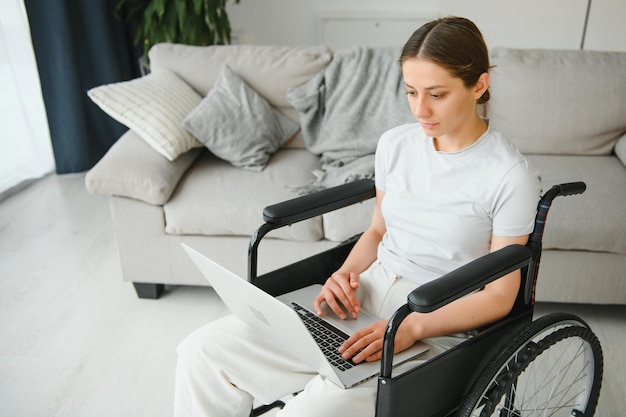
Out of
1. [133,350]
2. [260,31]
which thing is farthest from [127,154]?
[260,31]

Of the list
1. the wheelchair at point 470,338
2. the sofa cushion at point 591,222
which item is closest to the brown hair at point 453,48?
the wheelchair at point 470,338

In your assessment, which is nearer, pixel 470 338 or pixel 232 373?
pixel 470 338

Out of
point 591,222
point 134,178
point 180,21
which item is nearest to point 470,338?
point 591,222

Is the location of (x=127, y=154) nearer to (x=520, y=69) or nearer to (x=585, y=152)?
(x=520, y=69)

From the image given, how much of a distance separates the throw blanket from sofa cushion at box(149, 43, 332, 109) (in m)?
0.05

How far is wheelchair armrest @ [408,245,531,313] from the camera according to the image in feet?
3.10

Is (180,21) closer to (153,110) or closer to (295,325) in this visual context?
(153,110)

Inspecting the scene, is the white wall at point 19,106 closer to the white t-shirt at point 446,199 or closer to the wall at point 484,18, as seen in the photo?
the wall at point 484,18

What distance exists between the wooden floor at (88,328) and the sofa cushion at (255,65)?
0.77 meters

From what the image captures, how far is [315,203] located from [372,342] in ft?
1.15

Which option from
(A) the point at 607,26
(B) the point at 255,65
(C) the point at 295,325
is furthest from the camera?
(A) the point at 607,26

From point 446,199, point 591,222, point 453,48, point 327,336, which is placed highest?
point 453,48

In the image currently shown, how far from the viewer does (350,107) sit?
88.6 inches

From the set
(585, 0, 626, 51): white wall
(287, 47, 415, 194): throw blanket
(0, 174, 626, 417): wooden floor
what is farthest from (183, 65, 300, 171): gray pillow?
(585, 0, 626, 51): white wall
